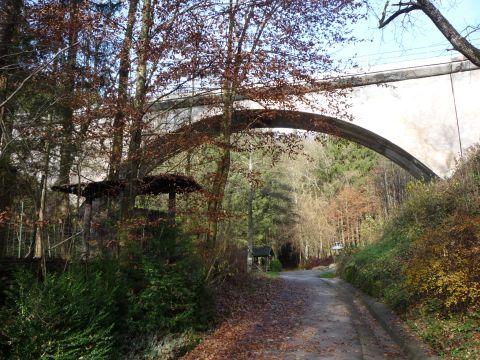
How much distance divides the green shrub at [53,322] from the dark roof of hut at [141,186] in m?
3.07

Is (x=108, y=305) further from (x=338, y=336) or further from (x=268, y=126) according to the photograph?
A: (x=268, y=126)

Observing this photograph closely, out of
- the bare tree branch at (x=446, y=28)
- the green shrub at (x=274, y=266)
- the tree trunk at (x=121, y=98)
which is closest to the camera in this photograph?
the bare tree branch at (x=446, y=28)

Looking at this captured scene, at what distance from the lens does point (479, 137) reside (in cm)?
1514

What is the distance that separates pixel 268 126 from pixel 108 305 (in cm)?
775

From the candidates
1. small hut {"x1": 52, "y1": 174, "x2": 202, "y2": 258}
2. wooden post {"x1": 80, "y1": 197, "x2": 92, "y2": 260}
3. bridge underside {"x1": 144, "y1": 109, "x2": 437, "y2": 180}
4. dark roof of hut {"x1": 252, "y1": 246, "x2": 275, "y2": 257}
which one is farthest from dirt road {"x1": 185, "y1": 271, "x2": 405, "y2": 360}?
dark roof of hut {"x1": 252, "y1": 246, "x2": 275, "y2": 257}

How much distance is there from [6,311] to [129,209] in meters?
3.36

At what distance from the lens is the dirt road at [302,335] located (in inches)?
267

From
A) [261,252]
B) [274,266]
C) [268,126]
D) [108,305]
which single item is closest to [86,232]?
[108,305]

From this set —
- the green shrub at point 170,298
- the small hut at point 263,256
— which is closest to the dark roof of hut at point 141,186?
the green shrub at point 170,298

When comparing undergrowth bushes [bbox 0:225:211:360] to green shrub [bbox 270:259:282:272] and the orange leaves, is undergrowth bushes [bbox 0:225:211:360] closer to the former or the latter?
the orange leaves

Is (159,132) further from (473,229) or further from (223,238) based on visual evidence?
(473,229)

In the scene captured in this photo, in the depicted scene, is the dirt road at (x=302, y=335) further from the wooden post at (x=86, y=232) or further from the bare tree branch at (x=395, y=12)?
the bare tree branch at (x=395, y=12)

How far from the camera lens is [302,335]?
26.0 ft

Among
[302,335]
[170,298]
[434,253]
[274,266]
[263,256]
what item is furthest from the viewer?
[274,266]
